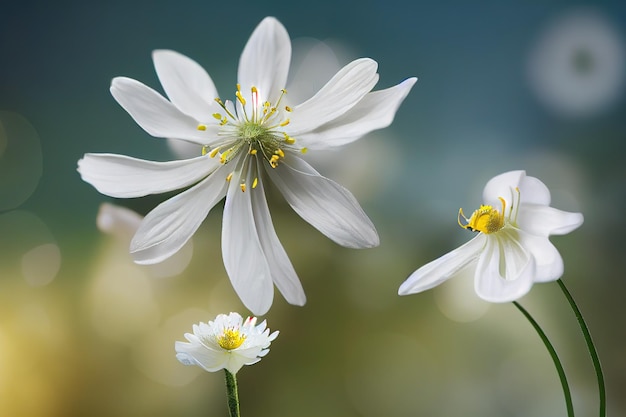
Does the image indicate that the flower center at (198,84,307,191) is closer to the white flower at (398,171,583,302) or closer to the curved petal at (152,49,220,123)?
the curved petal at (152,49,220,123)

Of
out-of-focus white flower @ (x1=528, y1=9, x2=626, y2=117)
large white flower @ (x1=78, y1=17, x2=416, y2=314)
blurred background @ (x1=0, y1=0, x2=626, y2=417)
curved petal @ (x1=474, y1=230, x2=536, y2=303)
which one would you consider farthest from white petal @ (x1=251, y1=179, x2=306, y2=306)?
out-of-focus white flower @ (x1=528, y1=9, x2=626, y2=117)

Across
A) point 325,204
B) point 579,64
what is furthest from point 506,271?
point 579,64

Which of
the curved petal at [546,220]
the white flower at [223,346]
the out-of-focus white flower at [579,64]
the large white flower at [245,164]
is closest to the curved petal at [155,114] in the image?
the large white flower at [245,164]

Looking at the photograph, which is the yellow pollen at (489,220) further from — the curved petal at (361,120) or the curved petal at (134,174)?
the curved petal at (134,174)

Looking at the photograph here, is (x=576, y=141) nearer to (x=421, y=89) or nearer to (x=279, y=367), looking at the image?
(x=421, y=89)

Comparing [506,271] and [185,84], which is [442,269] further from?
[185,84]

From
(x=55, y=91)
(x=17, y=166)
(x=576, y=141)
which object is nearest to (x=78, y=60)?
(x=55, y=91)
